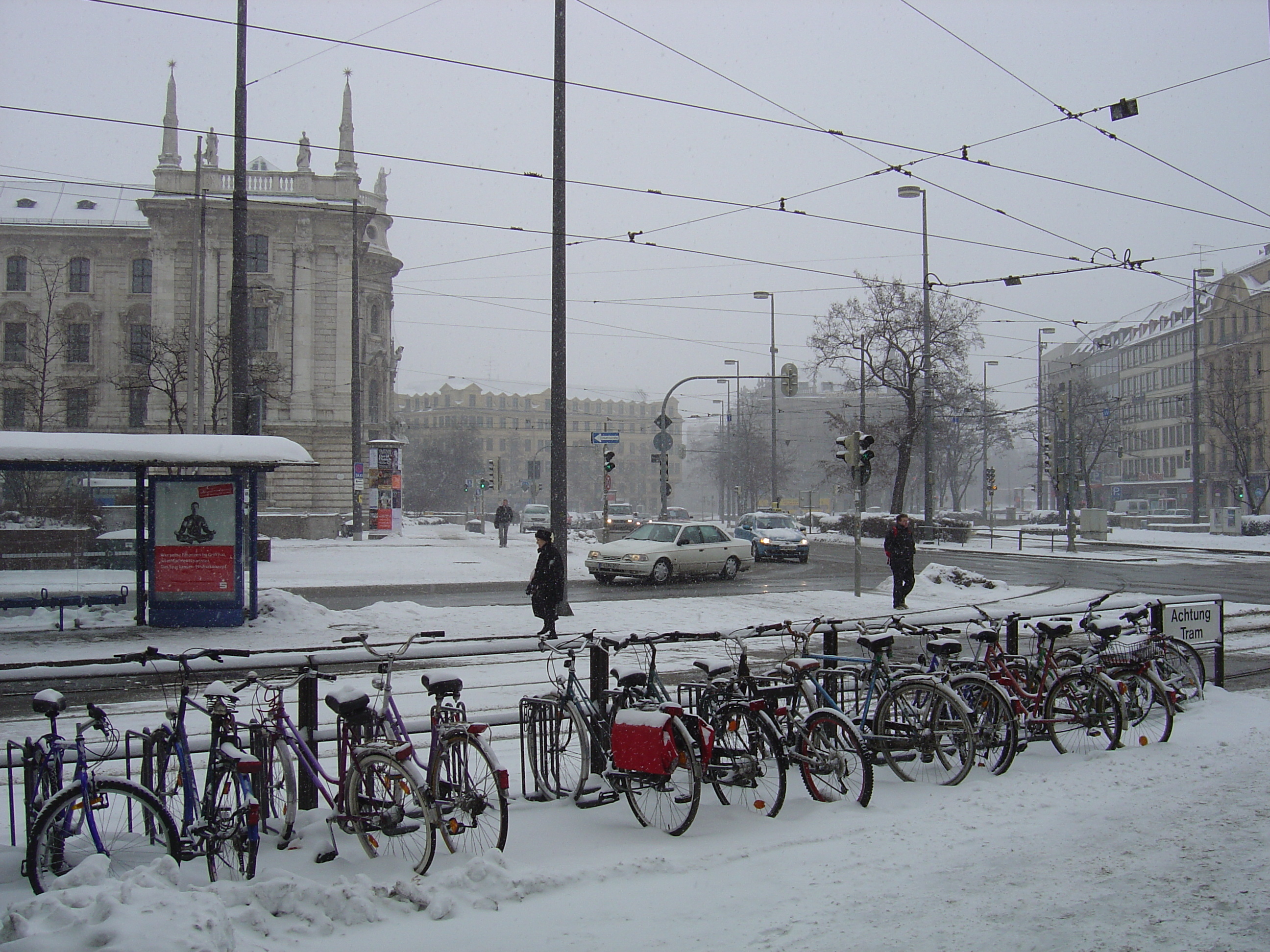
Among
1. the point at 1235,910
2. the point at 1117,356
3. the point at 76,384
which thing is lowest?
the point at 1235,910

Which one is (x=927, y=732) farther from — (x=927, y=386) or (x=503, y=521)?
(x=927, y=386)

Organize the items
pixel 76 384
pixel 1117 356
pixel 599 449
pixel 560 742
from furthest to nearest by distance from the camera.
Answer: pixel 1117 356 < pixel 599 449 < pixel 76 384 < pixel 560 742

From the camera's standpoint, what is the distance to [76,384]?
5550cm

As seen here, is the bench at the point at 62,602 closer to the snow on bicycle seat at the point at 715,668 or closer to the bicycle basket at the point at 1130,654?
the snow on bicycle seat at the point at 715,668

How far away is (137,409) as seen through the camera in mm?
55906

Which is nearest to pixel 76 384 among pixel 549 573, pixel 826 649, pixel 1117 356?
pixel 549 573

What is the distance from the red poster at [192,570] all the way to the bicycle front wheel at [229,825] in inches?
397

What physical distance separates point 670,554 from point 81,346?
153 ft

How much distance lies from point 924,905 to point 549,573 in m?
8.89

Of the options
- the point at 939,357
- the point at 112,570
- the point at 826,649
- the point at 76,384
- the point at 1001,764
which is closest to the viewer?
the point at 1001,764

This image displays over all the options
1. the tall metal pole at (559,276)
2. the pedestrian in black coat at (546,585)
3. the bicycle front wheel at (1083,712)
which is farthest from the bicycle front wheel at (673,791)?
the tall metal pole at (559,276)

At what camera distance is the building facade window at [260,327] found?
52125 mm

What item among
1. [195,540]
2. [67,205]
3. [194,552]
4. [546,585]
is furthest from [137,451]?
[67,205]

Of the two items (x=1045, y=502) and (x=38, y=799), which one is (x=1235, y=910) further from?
(x=1045, y=502)
